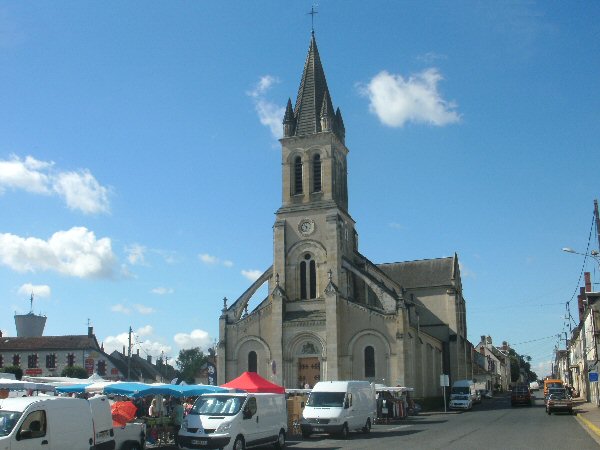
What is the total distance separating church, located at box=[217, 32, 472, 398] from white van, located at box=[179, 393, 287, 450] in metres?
25.2

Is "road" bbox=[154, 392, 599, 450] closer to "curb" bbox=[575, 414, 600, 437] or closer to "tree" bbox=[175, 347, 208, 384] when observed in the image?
"curb" bbox=[575, 414, 600, 437]

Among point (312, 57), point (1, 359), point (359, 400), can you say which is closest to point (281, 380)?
point (359, 400)

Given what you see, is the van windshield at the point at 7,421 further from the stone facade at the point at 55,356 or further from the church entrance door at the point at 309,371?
the stone facade at the point at 55,356

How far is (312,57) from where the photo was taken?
58188 millimetres

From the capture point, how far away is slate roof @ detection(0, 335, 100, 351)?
7481 centimetres

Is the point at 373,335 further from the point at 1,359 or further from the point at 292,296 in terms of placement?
the point at 1,359

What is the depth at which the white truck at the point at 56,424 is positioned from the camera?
49.5 feet

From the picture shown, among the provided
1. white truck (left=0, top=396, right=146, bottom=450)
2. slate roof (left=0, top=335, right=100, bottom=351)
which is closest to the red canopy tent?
white truck (left=0, top=396, right=146, bottom=450)

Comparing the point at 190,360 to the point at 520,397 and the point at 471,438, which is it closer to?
Answer: the point at 520,397

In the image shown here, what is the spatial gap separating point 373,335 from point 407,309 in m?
3.20

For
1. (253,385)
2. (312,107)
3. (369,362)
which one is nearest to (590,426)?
(253,385)

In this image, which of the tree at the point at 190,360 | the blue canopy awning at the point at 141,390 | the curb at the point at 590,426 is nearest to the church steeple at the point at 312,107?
the curb at the point at 590,426

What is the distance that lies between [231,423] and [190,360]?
121381 millimetres

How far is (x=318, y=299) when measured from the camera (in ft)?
166
